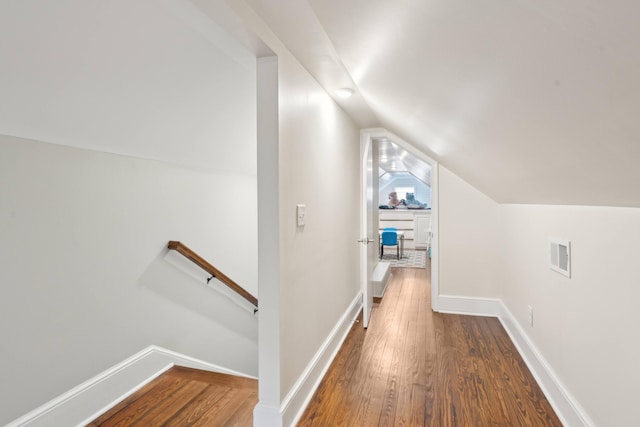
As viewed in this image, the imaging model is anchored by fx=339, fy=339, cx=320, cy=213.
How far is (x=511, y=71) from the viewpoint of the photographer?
0.80 metres

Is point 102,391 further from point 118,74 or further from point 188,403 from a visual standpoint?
point 118,74

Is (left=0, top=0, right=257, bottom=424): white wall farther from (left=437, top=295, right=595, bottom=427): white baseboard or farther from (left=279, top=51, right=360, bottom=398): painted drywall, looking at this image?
(left=437, top=295, right=595, bottom=427): white baseboard

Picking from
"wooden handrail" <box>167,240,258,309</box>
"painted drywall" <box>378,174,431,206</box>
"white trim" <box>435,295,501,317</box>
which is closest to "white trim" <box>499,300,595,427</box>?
"white trim" <box>435,295,501,317</box>

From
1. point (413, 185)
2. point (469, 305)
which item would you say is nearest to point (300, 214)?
point (469, 305)

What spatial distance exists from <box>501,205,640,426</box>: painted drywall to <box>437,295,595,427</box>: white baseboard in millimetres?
48

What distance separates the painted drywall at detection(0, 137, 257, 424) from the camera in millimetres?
1586

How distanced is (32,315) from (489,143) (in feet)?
7.55

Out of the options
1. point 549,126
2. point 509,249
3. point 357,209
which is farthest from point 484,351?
point 549,126

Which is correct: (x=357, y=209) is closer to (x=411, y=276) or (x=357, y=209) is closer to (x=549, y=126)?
(x=411, y=276)

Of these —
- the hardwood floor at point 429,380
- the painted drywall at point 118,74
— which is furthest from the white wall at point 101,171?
the hardwood floor at point 429,380

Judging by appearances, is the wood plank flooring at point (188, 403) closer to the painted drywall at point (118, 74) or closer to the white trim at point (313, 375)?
the white trim at point (313, 375)

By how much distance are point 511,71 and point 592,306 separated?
1261 millimetres

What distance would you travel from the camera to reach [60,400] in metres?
1.75

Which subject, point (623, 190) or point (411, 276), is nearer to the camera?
point (623, 190)
